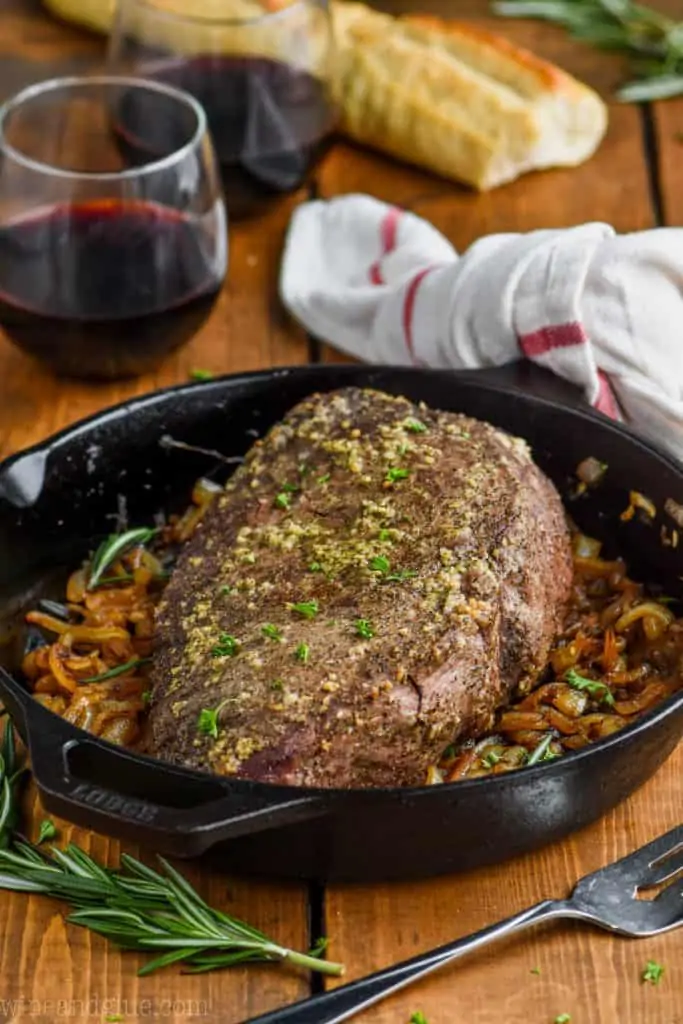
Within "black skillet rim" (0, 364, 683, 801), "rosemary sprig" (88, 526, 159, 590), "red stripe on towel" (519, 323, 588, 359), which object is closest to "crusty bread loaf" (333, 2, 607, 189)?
"red stripe on towel" (519, 323, 588, 359)

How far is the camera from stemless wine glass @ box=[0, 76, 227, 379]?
3498mm

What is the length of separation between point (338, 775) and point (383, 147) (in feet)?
8.50

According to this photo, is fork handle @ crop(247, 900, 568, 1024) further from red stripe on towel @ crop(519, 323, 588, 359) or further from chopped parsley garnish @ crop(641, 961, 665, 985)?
red stripe on towel @ crop(519, 323, 588, 359)

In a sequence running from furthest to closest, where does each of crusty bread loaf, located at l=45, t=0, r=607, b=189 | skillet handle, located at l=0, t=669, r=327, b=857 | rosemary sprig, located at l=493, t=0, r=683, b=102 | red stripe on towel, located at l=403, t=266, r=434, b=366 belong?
1. rosemary sprig, located at l=493, t=0, r=683, b=102
2. crusty bread loaf, located at l=45, t=0, r=607, b=189
3. red stripe on towel, located at l=403, t=266, r=434, b=366
4. skillet handle, located at l=0, t=669, r=327, b=857

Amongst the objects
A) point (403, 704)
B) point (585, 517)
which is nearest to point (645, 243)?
point (585, 517)

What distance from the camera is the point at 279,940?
8.26 feet

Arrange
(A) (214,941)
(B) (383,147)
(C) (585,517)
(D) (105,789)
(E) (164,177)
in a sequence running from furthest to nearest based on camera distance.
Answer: (B) (383,147) < (E) (164,177) < (C) (585,517) < (A) (214,941) < (D) (105,789)

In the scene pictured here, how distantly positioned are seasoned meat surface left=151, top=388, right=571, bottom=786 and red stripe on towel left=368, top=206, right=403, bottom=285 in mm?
988

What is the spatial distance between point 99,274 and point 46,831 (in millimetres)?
1356

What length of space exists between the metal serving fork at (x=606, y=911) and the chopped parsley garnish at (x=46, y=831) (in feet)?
1.89

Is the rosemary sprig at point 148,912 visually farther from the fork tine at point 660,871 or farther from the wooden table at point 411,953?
the fork tine at point 660,871

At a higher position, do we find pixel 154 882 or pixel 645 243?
pixel 645 243

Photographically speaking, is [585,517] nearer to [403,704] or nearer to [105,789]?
[403,704]

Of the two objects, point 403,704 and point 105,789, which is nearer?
point 105,789
